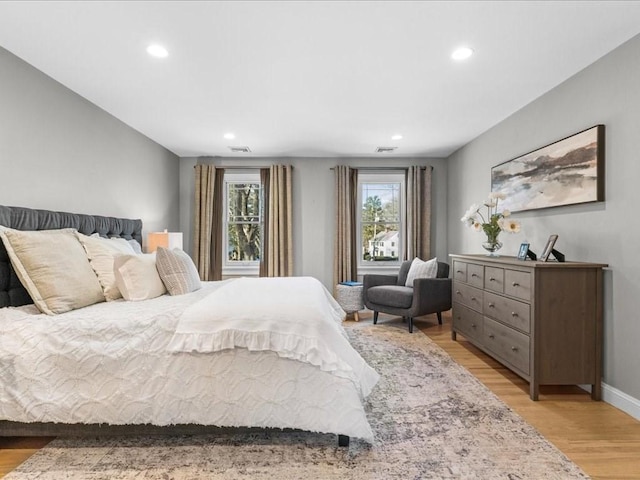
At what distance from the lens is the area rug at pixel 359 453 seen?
165 cm

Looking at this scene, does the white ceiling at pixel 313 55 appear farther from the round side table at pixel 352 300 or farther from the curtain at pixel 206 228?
the round side table at pixel 352 300

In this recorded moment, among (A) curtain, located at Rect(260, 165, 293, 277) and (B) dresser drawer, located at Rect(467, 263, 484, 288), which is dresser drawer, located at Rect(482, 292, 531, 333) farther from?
(A) curtain, located at Rect(260, 165, 293, 277)

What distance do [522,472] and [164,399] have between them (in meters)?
1.81

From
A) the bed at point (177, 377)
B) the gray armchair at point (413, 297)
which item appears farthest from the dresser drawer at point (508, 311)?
the bed at point (177, 377)

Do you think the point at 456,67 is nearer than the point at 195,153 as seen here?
Yes

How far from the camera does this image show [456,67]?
102 inches

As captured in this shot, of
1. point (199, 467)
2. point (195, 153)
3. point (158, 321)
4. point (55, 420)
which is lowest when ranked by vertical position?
point (199, 467)

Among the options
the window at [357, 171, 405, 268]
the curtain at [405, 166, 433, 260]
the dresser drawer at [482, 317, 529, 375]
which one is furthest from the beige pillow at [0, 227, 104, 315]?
the curtain at [405, 166, 433, 260]

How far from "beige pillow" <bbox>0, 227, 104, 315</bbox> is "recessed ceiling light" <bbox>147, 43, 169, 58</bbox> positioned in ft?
4.56

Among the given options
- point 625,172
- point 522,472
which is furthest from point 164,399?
point 625,172

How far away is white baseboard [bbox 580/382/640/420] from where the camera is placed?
2182 millimetres

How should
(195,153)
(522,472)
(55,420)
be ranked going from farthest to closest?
1. (195,153)
2. (55,420)
3. (522,472)

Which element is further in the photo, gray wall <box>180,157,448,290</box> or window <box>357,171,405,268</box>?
window <box>357,171,405,268</box>

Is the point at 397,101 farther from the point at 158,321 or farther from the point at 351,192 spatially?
the point at 158,321
